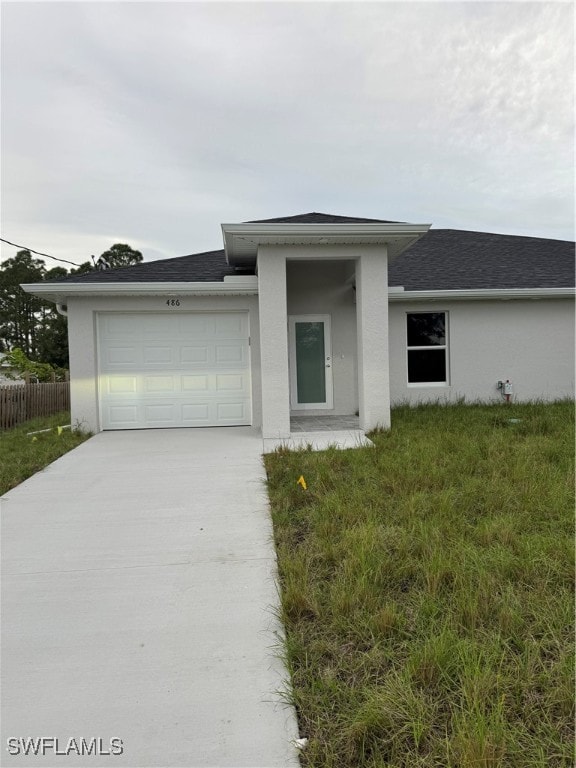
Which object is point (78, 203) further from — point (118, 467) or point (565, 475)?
point (565, 475)

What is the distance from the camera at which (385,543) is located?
3.50 meters

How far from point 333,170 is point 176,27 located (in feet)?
29.5

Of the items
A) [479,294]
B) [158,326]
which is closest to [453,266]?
[479,294]

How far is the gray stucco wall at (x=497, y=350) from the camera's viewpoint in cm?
1053

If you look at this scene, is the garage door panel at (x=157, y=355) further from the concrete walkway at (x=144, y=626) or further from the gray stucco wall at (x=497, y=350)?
the gray stucco wall at (x=497, y=350)

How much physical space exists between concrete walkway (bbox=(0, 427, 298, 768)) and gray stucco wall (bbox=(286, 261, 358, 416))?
506 cm

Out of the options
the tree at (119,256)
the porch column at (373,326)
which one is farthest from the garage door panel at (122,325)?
the tree at (119,256)

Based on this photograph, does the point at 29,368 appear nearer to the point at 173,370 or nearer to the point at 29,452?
the point at 173,370

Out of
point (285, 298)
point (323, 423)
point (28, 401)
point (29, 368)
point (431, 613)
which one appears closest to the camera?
point (431, 613)

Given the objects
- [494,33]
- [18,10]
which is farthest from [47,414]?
[494,33]

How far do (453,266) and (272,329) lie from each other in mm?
6660

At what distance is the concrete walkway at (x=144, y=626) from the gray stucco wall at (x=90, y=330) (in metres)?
3.88

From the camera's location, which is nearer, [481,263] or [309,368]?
[309,368]

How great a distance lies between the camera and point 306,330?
10.1m
